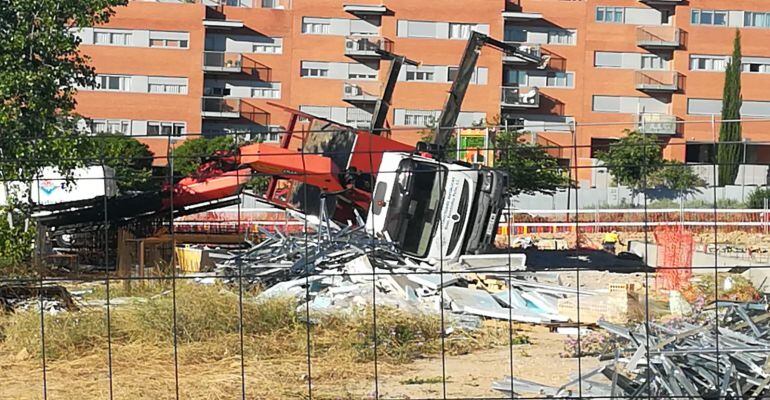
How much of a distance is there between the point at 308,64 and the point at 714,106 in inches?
745

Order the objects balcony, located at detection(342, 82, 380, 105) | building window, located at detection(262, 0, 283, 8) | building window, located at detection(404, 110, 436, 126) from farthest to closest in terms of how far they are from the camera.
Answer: building window, located at detection(262, 0, 283, 8) < building window, located at detection(404, 110, 436, 126) < balcony, located at detection(342, 82, 380, 105)

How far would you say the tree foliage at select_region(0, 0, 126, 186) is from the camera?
1457 centimetres

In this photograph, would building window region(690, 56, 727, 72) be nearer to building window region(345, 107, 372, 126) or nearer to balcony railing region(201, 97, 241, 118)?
building window region(345, 107, 372, 126)

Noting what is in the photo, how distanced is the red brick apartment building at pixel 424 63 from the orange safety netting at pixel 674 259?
93.6 feet

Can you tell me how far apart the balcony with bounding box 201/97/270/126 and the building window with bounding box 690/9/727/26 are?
20.6 meters

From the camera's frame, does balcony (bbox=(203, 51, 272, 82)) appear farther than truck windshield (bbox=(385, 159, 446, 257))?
Yes

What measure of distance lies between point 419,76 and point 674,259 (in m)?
34.1

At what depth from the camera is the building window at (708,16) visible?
53312mm

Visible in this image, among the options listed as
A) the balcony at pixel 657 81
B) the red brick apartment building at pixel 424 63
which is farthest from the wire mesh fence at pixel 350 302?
the balcony at pixel 657 81

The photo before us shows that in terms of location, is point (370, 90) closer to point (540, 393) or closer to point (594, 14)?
point (594, 14)

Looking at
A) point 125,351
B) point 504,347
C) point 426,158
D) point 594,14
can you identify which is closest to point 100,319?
point 125,351

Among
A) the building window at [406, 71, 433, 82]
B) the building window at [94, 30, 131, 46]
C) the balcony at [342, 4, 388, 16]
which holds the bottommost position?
the building window at [406, 71, 433, 82]

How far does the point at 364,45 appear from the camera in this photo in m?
50.2

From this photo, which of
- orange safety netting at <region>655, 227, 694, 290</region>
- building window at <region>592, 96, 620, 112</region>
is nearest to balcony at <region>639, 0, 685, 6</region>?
building window at <region>592, 96, 620, 112</region>
